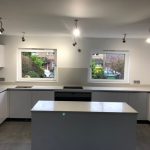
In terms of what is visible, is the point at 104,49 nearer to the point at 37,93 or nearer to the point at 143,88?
the point at 143,88

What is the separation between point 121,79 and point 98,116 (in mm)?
3011

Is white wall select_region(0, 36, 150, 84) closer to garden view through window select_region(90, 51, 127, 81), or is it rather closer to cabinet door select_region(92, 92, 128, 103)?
garden view through window select_region(90, 51, 127, 81)

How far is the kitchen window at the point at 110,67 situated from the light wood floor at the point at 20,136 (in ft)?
4.63

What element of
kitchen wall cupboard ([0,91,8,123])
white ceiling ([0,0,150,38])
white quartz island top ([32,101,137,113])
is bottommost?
kitchen wall cupboard ([0,91,8,123])

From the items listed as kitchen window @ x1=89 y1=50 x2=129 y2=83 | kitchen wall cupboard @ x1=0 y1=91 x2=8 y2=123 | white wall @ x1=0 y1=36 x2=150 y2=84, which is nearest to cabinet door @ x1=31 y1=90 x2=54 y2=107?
kitchen wall cupboard @ x1=0 y1=91 x2=8 y2=123

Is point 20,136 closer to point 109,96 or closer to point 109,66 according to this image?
point 109,96

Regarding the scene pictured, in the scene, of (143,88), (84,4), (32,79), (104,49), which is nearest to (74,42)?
(104,49)

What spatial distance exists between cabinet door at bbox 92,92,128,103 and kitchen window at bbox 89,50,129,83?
0.71 m

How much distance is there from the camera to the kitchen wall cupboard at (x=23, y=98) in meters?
4.98

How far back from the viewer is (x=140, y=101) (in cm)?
499

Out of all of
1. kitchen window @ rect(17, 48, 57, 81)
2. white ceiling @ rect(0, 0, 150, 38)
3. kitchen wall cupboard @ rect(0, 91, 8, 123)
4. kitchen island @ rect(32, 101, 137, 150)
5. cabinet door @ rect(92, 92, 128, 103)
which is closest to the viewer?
white ceiling @ rect(0, 0, 150, 38)

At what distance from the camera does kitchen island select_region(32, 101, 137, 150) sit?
2797 mm

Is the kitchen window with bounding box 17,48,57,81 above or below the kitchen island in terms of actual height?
above

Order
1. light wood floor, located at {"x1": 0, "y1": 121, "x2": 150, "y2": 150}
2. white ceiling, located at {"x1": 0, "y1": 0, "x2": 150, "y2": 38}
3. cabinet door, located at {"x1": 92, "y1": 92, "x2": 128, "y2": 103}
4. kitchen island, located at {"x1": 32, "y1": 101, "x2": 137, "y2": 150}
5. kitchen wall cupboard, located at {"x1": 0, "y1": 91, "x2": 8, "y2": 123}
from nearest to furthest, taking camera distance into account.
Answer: white ceiling, located at {"x1": 0, "y1": 0, "x2": 150, "y2": 38} → kitchen island, located at {"x1": 32, "y1": 101, "x2": 137, "y2": 150} → light wood floor, located at {"x1": 0, "y1": 121, "x2": 150, "y2": 150} → kitchen wall cupboard, located at {"x1": 0, "y1": 91, "x2": 8, "y2": 123} → cabinet door, located at {"x1": 92, "y1": 92, "x2": 128, "y2": 103}
